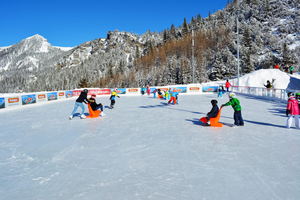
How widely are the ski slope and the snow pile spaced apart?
24.4m

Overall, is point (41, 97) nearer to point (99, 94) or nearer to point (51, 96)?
point (51, 96)

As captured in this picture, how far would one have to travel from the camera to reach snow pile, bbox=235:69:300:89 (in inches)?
1010

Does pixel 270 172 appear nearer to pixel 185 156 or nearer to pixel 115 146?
pixel 185 156

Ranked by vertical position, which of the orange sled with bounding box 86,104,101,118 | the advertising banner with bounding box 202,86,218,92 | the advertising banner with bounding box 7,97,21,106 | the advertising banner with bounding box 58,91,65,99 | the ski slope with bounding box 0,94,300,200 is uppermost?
the advertising banner with bounding box 202,86,218,92

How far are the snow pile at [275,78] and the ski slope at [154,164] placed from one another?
80.1 feet

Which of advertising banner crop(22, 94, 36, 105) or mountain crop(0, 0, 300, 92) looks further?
mountain crop(0, 0, 300, 92)

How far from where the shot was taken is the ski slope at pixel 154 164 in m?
2.88

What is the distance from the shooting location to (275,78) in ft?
90.5

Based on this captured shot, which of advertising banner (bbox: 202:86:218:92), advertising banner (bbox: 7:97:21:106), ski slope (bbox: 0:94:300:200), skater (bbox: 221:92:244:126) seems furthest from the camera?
advertising banner (bbox: 202:86:218:92)

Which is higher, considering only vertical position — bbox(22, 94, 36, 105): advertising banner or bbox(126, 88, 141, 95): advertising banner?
bbox(126, 88, 141, 95): advertising banner

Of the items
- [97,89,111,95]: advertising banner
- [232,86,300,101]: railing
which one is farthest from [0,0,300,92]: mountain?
[97,89,111,95]: advertising banner

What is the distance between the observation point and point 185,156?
167 inches

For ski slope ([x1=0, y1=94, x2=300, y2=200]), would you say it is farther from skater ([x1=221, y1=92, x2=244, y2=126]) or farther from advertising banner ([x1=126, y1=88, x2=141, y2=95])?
advertising banner ([x1=126, y1=88, x2=141, y2=95])

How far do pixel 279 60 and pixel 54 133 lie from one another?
2836 inches
